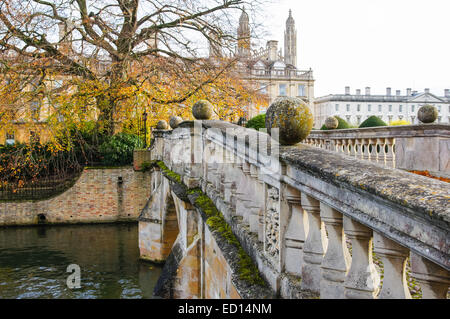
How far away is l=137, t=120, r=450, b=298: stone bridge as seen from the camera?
1.68m

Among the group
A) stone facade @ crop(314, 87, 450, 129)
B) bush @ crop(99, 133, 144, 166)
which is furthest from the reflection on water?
stone facade @ crop(314, 87, 450, 129)

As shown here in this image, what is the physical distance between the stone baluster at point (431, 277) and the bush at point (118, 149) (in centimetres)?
1926

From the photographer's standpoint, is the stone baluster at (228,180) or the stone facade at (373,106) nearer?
the stone baluster at (228,180)

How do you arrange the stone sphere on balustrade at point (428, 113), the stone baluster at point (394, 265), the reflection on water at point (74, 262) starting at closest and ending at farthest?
the stone baluster at point (394, 265) → the stone sphere on balustrade at point (428, 113) → the reflection on water at point (74, 262)

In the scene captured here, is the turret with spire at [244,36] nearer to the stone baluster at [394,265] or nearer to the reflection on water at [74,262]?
the reflection on water at [74,262]

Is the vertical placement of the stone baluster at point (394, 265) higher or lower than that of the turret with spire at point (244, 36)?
lower

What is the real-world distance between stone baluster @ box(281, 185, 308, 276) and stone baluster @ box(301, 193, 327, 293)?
0.17 m

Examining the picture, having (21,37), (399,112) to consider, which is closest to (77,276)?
(21,37)

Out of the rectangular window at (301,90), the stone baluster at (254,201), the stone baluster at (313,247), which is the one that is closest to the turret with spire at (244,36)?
the stone baluster at (254,201)

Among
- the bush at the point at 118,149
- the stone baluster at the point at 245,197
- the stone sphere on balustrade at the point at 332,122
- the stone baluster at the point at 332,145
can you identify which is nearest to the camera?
the stone baluster at the point at 245,197

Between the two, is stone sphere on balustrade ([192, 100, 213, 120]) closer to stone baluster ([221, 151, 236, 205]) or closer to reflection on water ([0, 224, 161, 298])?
stone baluster ([221, 151, 236, 205])

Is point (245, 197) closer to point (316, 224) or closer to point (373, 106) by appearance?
point (316, 224)

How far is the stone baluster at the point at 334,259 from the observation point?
237 cm

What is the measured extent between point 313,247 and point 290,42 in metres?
61.2
